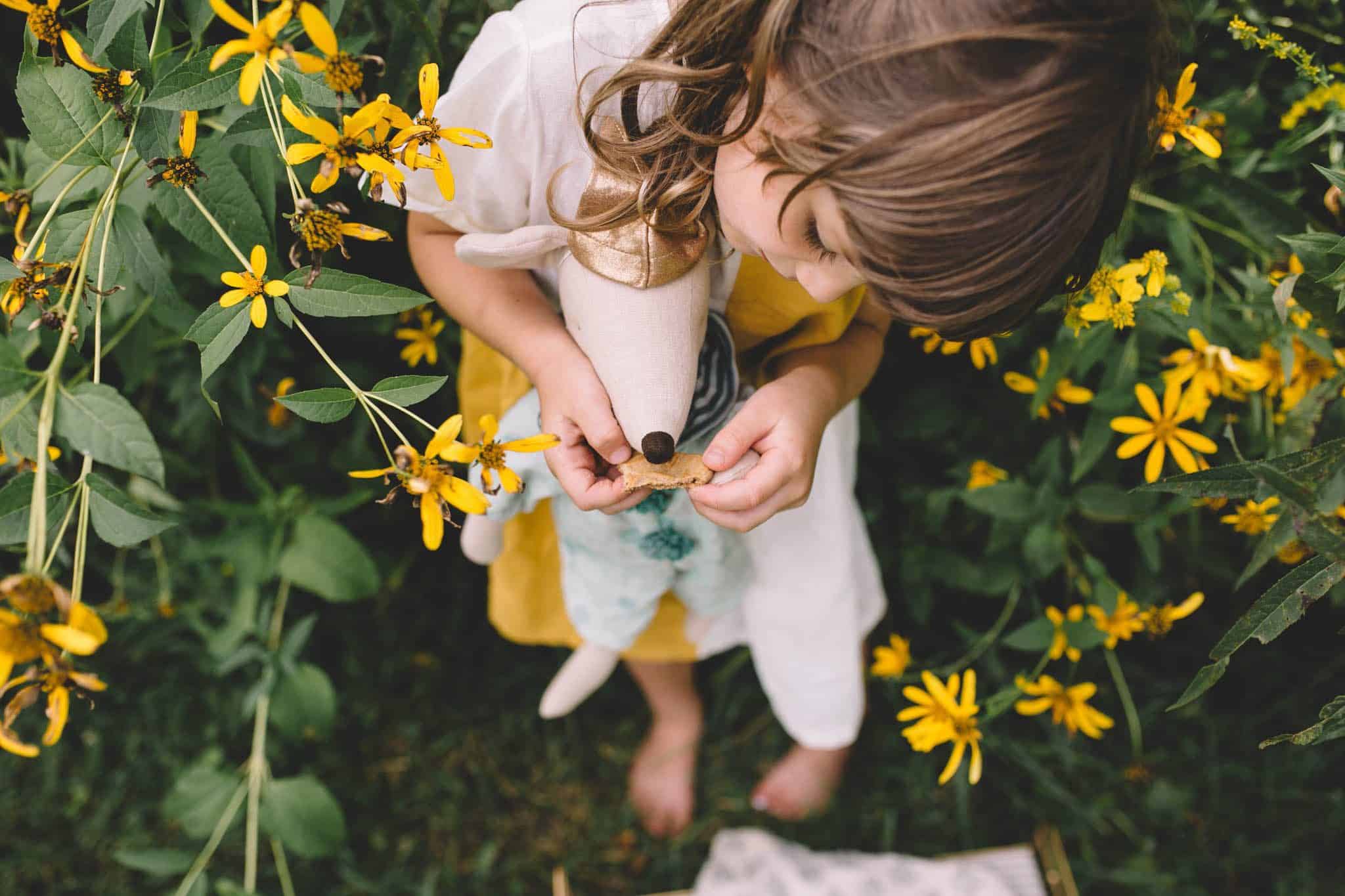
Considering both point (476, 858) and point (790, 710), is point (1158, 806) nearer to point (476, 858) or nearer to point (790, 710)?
point (790, 710)

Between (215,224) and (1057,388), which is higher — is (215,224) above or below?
above

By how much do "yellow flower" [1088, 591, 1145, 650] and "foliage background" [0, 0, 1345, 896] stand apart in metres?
0.17

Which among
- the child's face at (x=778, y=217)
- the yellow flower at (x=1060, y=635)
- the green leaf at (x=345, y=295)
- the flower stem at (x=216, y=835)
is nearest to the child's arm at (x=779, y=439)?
the child's face at (x=778, y=217)

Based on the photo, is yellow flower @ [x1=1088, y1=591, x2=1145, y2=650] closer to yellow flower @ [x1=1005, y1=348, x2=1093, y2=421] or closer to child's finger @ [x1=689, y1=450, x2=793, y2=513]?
yellow flower @ [x1=1005, y1=348, x2=1093, y2=421]

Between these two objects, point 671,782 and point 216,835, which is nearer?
point 216,835

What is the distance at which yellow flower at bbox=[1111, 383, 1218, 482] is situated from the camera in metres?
0.85

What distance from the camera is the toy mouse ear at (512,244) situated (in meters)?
0.70

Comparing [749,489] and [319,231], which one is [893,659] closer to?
[749,489]

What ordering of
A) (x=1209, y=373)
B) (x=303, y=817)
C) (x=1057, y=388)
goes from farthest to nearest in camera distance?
(x=303, y=817), (x=1057, y=388), (x=1209, y=373)

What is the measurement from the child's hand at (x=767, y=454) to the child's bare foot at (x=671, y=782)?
70cm

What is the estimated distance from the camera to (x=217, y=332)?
2.01 feet

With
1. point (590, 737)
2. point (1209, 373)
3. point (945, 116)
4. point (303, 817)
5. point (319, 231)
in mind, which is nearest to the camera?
point (945, 116)

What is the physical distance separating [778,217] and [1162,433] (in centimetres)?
52

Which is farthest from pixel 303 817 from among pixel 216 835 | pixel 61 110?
pixel 61 110
